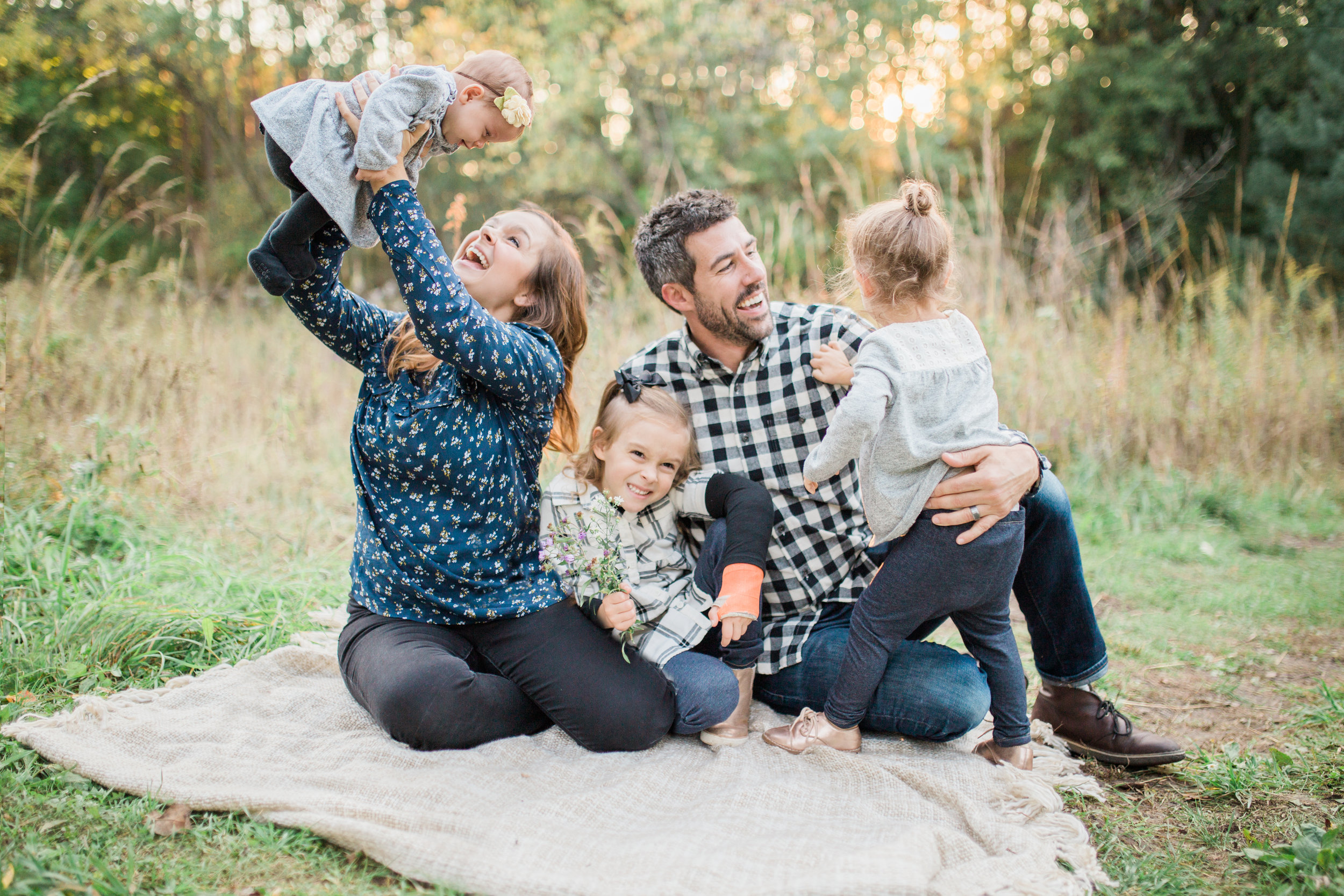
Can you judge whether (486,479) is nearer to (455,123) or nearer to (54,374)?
(455,123)

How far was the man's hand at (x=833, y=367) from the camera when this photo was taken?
6.77 ft

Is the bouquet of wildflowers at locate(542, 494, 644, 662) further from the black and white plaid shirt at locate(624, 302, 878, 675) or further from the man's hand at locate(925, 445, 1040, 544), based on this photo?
the man's hand at locate(925, 445, 1040, 544)

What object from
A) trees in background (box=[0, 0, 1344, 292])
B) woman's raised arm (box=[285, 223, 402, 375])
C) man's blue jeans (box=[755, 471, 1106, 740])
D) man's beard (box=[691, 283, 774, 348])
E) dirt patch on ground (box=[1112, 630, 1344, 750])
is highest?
trees in background (box=[0, 0, 1344, 292])

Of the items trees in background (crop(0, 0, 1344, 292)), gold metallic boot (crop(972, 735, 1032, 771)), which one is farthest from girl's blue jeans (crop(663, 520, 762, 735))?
trees in background (crop(0, 0, 1344, 292))

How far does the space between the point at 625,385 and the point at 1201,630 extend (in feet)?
7.57

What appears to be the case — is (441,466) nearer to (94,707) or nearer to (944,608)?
(94,707)

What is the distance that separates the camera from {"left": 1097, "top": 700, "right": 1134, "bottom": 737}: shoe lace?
6.70 ft

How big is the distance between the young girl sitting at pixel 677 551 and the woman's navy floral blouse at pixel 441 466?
0.16 meters

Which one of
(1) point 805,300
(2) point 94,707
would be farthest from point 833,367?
(1) point 805,300

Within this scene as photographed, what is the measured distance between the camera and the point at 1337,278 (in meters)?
10.4

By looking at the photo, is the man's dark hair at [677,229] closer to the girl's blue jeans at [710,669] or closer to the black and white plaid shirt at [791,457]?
the black and white plaid shirt at [791,457]

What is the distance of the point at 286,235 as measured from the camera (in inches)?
70.5

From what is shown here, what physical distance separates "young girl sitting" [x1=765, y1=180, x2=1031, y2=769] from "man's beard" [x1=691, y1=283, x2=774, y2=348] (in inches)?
12.5

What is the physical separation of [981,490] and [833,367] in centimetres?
46
